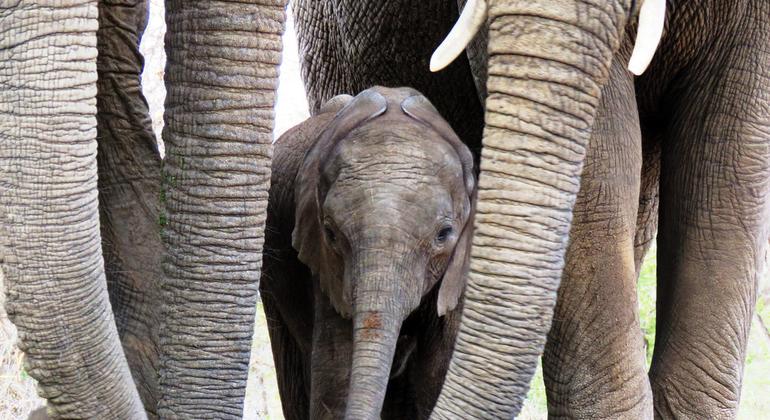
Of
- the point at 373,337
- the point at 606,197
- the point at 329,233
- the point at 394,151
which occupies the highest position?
the point at 394,151

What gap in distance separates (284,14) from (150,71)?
422cm

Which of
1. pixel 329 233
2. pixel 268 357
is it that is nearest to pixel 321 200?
pixel 329 233

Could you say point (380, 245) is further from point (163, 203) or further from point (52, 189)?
point (52, 189)

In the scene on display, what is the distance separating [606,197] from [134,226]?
1.28 meters

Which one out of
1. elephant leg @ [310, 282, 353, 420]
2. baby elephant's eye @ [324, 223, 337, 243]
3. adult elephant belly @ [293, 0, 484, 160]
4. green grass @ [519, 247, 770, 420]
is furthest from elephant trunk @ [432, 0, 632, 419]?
green grass @ [519, 247, 770, 420]

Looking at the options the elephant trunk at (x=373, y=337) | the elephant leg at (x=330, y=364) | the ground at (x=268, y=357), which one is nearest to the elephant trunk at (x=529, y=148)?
the elephant trunk at (x=373, y=337)

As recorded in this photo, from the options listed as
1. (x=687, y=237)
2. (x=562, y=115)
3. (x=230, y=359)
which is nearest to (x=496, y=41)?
(x=562, y=115)

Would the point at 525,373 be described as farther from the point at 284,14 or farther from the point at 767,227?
the point at 767,227

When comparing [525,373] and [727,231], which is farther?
[727,231]

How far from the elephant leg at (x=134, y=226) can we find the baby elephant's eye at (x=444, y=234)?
83cm

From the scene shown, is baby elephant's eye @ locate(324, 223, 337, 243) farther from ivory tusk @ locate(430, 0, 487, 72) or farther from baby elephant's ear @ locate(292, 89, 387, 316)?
ivory tusk @ locate(430, 0, 487, 72)

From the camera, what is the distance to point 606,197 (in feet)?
16.5

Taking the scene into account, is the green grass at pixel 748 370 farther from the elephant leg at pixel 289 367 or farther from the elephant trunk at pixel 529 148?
the elephant trunk at pixel 529 148

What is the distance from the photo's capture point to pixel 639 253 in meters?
6.84
